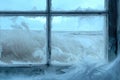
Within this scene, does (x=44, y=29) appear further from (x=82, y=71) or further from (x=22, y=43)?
(x=82, y=71)

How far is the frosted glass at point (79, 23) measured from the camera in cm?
115

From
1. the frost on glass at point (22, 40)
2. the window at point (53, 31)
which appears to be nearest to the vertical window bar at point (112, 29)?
the window at point (53, 31)

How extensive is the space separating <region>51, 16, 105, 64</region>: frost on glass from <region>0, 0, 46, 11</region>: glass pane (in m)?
0.07

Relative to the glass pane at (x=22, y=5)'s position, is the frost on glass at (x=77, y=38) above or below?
below

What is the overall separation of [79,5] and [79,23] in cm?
6

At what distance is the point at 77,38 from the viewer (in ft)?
3.77

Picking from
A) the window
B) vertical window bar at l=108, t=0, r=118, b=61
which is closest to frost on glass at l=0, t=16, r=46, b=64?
the window

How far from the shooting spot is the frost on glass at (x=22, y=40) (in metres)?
1.14

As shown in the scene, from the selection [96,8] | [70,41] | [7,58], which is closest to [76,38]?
[70,41]

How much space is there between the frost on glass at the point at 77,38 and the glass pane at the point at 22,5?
0.07 metres

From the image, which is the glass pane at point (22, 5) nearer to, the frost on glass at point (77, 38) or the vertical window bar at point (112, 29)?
the frost on glass at point (77, 38)

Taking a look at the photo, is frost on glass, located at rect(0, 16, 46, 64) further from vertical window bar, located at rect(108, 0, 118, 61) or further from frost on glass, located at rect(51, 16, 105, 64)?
vertical window bar, located at rect(108, 0, 118, 61)

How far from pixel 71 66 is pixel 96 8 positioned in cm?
22

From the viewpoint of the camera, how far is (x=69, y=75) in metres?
1.06
